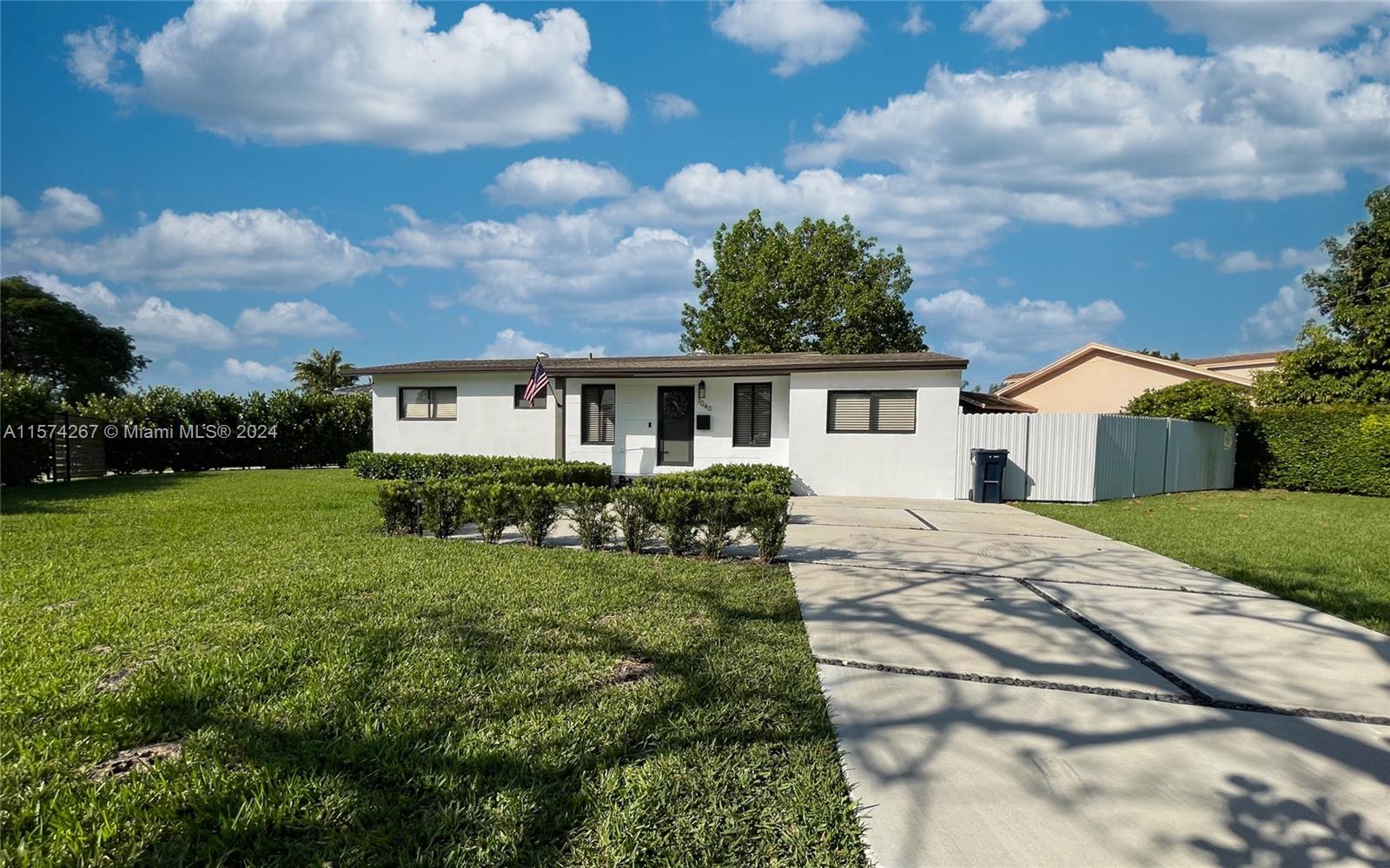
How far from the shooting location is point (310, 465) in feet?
74.8

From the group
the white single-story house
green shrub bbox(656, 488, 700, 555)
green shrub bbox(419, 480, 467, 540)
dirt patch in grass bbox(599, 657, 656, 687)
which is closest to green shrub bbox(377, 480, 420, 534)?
green shrub bbox(419, 480, 467, 540)

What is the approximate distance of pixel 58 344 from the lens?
3481 cm

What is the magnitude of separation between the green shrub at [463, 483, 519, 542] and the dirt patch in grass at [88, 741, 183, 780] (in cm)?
463

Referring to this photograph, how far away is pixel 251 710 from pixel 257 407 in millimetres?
22792

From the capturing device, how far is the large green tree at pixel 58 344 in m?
33.4

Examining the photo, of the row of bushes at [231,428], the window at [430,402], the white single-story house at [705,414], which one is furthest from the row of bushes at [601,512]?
the row of bushes at [231,428]

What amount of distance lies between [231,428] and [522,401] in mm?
11553

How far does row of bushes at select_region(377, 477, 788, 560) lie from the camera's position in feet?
21.2

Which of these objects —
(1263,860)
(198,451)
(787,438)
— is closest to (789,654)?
(1263,860)

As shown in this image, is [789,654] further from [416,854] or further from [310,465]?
[310,465]

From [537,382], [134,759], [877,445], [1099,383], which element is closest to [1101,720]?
[134,759]

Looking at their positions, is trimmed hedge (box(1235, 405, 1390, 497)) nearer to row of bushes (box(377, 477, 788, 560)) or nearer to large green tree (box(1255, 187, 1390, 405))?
large green tree (box(1255, 187, 1390, 405))

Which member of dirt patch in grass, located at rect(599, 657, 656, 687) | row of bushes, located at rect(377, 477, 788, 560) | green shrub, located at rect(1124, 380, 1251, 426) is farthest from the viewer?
green shrub, located at rect(1124, 380, 1251, 426)

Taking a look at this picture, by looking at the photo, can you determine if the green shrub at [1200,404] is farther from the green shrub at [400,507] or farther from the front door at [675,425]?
the green shrub at [400,507]
